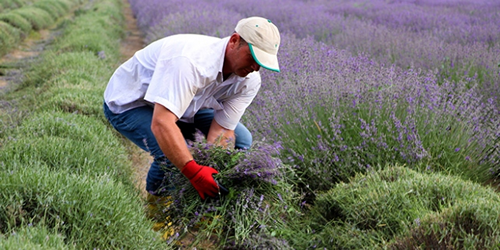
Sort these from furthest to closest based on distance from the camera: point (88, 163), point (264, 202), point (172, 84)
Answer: point (88, 163) < point (264, 202) < point (172, 84)

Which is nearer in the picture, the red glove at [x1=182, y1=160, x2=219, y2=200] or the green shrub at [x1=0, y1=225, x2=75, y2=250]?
the green shrub at [x1=0, y1=225, x2=75, y2=250]

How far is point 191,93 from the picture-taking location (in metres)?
2.50

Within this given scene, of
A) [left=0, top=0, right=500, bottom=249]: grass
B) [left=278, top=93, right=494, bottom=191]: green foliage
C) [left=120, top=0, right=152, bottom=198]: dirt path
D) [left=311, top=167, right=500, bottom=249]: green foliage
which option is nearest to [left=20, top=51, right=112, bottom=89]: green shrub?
[left=120, top=0, right=152, bottom=198]: dirt path

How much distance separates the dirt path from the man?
440 millimetres

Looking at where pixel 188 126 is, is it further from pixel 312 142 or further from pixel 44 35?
pixel 44 35

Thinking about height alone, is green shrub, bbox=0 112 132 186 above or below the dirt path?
above

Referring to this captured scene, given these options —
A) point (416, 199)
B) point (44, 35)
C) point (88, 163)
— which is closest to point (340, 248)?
point (416, 199)

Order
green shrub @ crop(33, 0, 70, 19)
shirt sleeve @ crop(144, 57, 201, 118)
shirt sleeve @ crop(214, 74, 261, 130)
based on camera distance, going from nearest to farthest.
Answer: shirt sleeve @ crop(144, 57, 201, 118) → shirt sleeve @ crop(214, 74, 261, 130) → green shrub @ crop(33, 0, 70, 19)

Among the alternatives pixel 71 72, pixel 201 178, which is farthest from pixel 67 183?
pixel 71 72

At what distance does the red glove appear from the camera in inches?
98.0

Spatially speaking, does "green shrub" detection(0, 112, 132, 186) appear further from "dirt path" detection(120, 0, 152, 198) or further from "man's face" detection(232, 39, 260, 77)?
"man's face" detection(232, 39, 260, 77)

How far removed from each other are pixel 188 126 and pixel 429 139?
157cm

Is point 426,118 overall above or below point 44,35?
above

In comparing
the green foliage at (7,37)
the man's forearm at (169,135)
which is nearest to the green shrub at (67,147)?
the man's forearm at (169,135)
